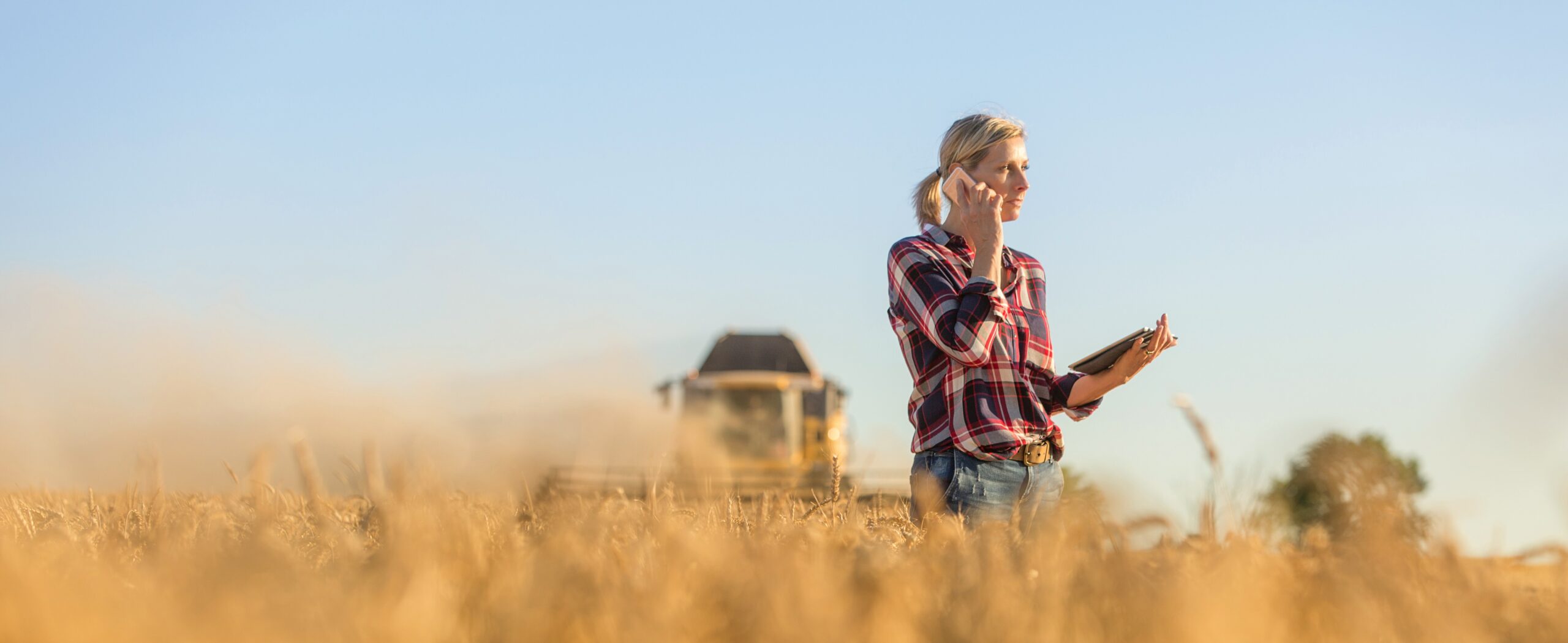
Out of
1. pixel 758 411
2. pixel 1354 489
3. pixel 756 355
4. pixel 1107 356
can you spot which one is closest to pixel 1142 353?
pixel 1107 356

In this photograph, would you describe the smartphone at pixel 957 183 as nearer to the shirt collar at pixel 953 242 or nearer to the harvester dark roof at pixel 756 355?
the shirt collar at pixel 953 242

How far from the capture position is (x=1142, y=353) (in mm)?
3908

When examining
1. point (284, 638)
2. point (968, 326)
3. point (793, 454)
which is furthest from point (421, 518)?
point (793, 454)

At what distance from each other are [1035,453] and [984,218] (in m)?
0.70

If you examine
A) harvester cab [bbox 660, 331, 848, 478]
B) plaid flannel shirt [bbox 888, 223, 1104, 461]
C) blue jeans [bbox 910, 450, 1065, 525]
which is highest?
plaid flannel shirt [bbox 888, 223, 1104, 461]

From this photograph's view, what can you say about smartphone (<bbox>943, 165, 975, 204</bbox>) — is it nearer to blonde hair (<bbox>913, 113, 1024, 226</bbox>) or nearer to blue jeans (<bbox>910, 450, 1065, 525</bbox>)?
blonde hair (<bbox>913, 113, 1024, 226</bbox>)

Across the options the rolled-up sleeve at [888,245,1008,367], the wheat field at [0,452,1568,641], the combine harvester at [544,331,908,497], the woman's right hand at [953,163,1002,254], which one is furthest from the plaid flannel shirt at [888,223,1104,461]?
the combine harvester at [544,331,908,497]

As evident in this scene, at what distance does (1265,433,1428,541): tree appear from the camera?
1687 mm

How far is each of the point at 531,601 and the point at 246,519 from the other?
1.10 meters

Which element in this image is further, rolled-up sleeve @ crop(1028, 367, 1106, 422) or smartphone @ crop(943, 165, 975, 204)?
rolled-up sleeve @ crop(1028, 367, 1106, 422)

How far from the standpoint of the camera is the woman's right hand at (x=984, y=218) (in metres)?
3.70

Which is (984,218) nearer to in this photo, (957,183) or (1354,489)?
(957,183)

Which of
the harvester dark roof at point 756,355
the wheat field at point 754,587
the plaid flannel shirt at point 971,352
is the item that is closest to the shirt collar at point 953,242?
the plaid flannel shirt at point 971,352

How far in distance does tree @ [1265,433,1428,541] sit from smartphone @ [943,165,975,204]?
1.86 meters
